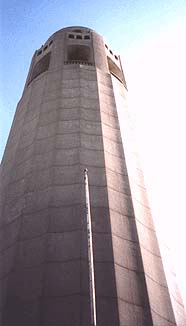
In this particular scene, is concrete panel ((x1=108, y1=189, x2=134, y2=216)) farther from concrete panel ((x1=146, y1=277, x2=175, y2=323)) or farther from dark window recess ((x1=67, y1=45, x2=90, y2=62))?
dark window recess ((x1=67, y1=45, x2=90, y2=62))

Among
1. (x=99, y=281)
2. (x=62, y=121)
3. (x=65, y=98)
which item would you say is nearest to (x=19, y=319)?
(x=99, y=281)

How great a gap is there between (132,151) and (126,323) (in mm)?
13261

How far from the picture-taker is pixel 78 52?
3525cm

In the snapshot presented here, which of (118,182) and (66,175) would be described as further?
(118,182)

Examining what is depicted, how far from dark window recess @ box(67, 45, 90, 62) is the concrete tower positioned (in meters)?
7.38

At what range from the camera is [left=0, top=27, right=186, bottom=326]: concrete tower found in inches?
539

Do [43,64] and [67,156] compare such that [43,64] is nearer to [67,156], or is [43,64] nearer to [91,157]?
[67,156]

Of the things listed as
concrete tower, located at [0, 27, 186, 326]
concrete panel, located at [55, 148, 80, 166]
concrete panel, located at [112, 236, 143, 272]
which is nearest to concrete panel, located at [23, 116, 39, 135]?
concrete tower, located at [0, 27, 186, 326]

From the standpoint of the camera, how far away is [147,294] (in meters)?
14.5

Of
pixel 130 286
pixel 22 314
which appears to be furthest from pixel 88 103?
pixel 22 314

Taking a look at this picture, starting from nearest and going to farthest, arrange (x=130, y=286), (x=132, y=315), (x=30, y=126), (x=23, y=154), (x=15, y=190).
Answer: (x=132, y=315), (x=130, y=286), (x=15, y=190), (x=23, y=154), (x=30, y=126)

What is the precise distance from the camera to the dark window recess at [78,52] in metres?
34.8

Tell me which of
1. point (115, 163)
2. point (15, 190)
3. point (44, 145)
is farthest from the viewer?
point (44, 145)

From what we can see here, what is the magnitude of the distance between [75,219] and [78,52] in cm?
2356
